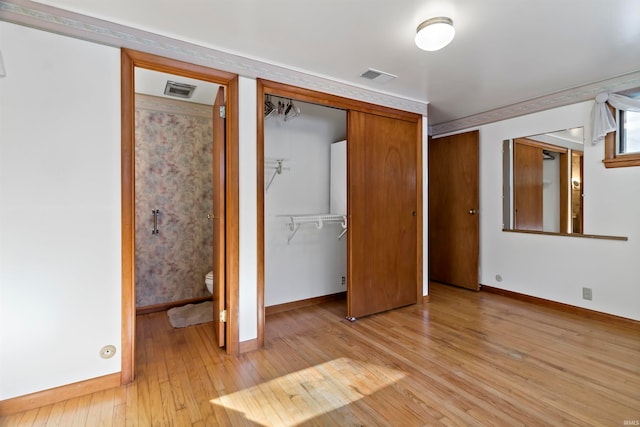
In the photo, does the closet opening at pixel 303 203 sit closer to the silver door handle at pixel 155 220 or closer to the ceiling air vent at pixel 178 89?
the ceiling air vent at pixel 178 89

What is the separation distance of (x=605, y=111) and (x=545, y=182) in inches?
33.8

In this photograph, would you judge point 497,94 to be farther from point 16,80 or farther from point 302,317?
point 16,80

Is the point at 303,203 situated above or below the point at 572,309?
above

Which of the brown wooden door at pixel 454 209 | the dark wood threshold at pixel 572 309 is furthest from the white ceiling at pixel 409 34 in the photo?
the dark wood threshold at pixel 572 309

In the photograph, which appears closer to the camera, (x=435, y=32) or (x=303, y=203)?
(x=435, y=32)

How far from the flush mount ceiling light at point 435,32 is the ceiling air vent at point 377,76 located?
784 mm

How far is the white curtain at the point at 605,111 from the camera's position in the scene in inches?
114

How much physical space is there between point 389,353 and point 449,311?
4.23ft

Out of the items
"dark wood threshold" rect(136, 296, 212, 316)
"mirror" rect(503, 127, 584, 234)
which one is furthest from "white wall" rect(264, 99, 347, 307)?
"mirror" rect(503, 127, 584, 234)

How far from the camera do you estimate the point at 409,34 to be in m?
2.15

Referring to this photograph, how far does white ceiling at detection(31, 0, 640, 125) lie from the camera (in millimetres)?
1860

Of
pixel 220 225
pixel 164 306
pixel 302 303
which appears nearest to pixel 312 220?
pixel 302 303

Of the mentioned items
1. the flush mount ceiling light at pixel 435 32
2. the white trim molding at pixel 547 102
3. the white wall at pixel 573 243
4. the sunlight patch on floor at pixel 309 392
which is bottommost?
the sunlight patch on floor at pixel 309 392

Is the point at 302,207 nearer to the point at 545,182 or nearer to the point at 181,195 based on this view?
the point at 181,195
